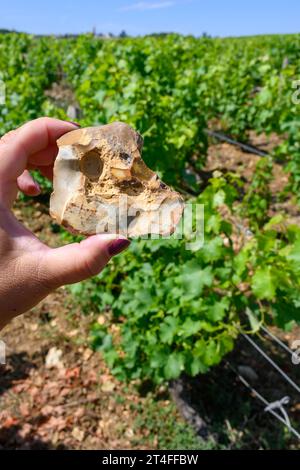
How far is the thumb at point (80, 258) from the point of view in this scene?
1281 millimetres

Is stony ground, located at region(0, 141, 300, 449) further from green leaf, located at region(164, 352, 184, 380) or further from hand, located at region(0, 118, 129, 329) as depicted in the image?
hand, located at region(0, 118, 129, 329)

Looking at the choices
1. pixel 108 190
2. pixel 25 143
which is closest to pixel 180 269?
pixel 108 190

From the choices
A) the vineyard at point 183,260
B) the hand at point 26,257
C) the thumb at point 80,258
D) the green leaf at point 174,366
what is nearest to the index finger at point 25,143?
the hand at point 26,257

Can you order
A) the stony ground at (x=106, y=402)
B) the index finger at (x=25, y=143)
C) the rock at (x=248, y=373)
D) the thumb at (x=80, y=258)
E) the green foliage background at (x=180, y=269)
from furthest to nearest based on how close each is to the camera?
the rock at (x=248, y=373) → the stony ground at (x=106, y=402) → the green foliage background at (x=180, y=269) → the index finger at (x=25, y=143) → the thumb at (x=80, y=258)

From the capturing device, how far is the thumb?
4.20ft

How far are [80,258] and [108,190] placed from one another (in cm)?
33

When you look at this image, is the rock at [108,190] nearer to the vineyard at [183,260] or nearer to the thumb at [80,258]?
the thumb at [80,258]

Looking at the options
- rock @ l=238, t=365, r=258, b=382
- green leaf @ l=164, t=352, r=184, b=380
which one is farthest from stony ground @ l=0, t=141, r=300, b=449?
green leaf @ l=164, t=352, r=184, b=380

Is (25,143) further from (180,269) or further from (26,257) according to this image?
(180,269)

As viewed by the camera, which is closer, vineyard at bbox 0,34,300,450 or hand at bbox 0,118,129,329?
hand at bbox 0,118,129,329

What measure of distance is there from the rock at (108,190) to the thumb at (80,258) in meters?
0.18

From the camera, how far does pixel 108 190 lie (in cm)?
153

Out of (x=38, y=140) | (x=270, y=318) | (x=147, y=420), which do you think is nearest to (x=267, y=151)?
(x=270, y=318)

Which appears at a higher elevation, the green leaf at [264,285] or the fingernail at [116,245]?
the fingernail at [116,245]
